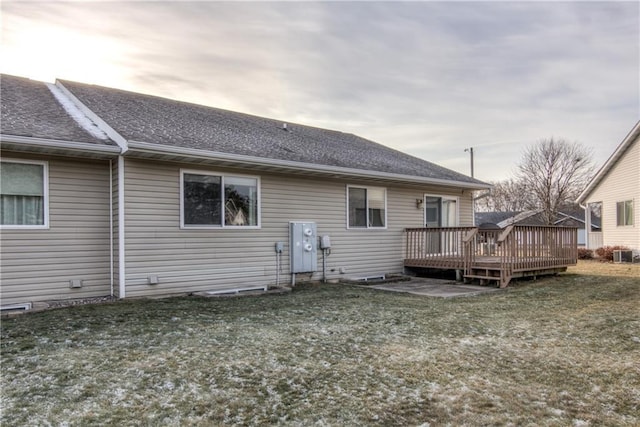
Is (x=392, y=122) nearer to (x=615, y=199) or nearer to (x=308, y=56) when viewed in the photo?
(x=308, y=56)

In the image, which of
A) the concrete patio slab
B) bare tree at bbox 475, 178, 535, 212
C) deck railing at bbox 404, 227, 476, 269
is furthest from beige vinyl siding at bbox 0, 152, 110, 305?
bare tree at bbox 475, 178, 535, 212

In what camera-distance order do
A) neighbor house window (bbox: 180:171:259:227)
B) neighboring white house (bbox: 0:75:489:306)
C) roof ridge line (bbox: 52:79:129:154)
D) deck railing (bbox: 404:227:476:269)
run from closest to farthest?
neighboring white house (bbox: 0:75:489:306) → roof ridge line (bbox: 52:79:129:154) → neighbor house window (bbox: 180:171:259:227) → deck railing (bbox: 404:227:476:269)

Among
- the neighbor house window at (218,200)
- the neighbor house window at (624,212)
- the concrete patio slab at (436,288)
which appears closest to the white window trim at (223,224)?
the neighbor house window at (218,200)

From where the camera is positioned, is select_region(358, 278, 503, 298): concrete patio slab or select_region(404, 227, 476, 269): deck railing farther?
select_region(404, 227, 476, 269): deck railing

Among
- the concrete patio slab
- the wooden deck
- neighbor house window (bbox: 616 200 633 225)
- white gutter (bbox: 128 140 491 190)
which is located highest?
white gutter (bbox: 128 140 491 190)

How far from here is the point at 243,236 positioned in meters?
8.44

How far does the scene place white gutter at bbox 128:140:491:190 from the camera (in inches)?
270

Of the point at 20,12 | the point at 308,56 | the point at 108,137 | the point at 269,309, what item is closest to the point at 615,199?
the point at 308,56

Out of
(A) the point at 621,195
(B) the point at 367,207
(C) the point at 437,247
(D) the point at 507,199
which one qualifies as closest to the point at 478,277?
(C) the point at 437,247

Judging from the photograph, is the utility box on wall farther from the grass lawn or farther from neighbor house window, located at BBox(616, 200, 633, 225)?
neighbor house window, located at BBox(616, 200, 633, 225)

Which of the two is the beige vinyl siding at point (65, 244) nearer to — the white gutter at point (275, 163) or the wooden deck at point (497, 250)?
the white gutter at point (275, 163)

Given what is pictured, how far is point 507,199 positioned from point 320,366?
44.5 meters

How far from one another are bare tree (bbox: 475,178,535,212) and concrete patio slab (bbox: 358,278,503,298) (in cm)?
2912

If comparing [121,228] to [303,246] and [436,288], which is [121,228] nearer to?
[303,246]
